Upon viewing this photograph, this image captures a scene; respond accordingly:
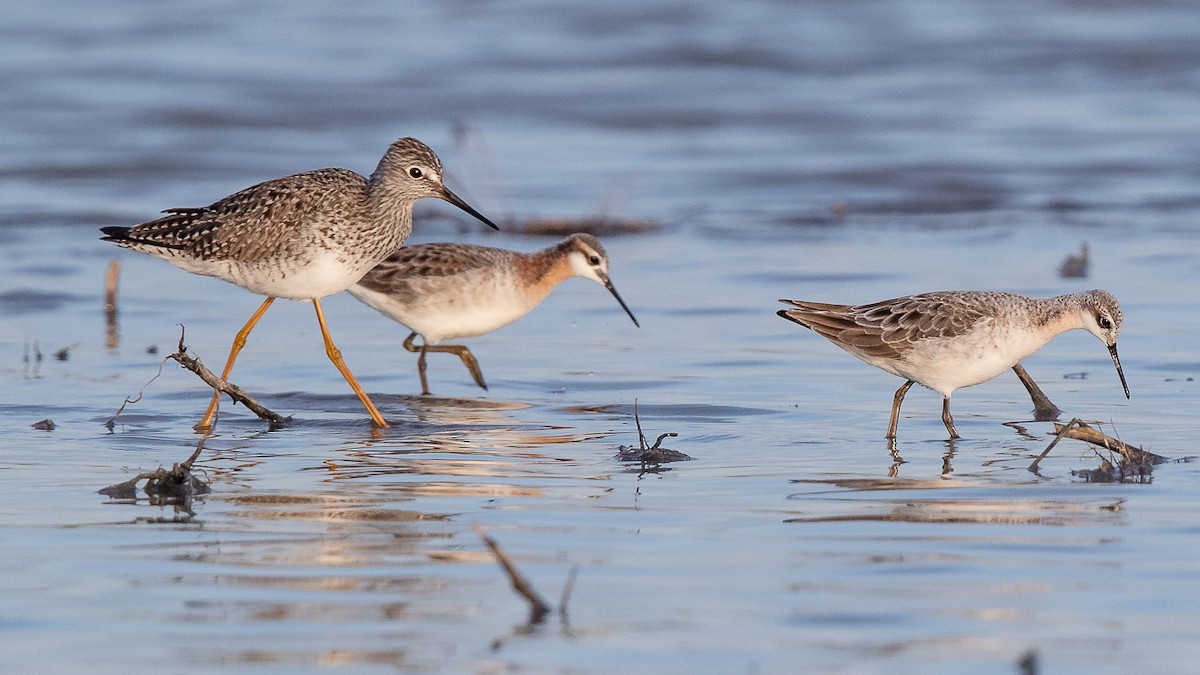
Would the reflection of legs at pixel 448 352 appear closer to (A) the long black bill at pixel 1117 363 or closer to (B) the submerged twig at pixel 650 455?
(B) the submerged twig at pixel 650 455

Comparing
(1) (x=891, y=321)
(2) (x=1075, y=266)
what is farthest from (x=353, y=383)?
(2) (x=1075, y=266)

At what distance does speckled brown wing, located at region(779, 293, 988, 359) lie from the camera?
879cm

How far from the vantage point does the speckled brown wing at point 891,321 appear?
28.8ft

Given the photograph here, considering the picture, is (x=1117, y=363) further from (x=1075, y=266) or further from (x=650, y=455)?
(x=1075, y=266)

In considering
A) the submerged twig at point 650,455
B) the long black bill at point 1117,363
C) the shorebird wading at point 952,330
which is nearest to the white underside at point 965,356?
the shorebird wading at point 952,330

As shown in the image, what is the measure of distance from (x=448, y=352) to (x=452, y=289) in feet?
1.53

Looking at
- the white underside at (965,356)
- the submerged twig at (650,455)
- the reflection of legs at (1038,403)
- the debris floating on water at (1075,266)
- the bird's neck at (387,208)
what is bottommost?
the submerged twig at (650,455)

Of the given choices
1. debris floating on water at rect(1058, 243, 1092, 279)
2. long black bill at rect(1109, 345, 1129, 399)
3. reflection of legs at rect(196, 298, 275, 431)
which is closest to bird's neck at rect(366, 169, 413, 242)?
reflection of legs at rect(196, 298, 275, 431)

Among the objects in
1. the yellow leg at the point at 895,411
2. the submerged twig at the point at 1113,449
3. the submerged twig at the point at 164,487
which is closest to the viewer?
the submerged twig at the point at 164,487

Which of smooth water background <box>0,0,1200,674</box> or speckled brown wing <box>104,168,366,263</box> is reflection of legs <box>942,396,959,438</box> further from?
speckled brown wing <box>104,168,366,263</box>

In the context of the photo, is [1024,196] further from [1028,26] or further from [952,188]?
[1028,26]

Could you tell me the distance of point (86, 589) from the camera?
18.2ft

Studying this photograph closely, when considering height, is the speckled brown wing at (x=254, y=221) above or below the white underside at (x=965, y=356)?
above

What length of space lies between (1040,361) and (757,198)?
7382mm
